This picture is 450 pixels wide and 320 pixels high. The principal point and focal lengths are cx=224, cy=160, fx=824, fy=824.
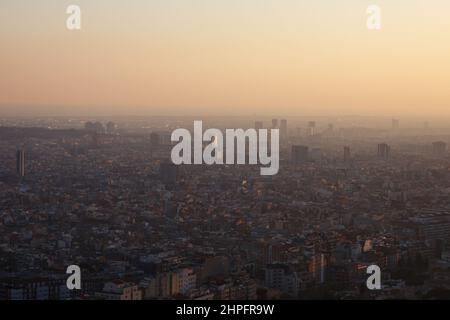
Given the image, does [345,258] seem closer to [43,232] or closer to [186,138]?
[43,232]

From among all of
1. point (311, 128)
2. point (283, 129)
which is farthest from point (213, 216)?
point (311, 128)

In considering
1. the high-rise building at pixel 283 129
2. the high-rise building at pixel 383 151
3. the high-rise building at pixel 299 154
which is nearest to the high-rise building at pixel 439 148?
the high-rise building at pixel 383 151

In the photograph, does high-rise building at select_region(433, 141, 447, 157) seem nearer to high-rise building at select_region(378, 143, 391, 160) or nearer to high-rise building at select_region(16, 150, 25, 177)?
high-rise building at select_region(378, 143, 391, 160)

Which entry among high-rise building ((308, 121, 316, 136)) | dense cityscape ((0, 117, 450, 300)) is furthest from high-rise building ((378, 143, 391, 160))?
high-rise building ((308, 121, 316, 136))

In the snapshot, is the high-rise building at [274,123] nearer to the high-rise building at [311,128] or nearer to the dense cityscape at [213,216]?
the dense cityscape at [213,216]

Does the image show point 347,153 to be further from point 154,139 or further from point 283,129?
point 154,139

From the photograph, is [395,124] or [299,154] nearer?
[299,154]
